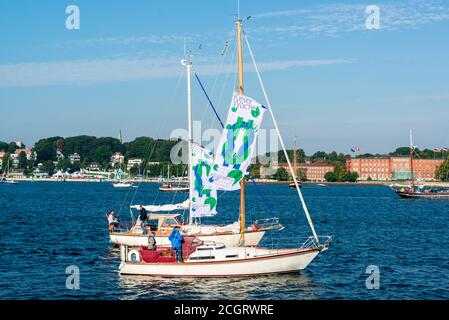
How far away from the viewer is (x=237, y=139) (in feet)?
131

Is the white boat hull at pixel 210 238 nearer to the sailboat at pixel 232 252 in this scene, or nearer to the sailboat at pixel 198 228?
the sailboat at pixel 198 228

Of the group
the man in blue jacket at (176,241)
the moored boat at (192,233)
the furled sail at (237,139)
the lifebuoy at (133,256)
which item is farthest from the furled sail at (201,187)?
the lifebuoy at (133,256)

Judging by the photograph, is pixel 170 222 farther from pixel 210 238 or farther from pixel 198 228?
pixel 210 238

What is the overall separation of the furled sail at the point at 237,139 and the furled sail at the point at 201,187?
554 centimetres

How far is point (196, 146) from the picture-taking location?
1976 inches

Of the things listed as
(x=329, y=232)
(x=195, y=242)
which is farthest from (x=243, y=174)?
A: (x=329, y=232)

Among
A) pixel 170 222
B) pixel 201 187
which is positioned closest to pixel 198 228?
pixel 170 222

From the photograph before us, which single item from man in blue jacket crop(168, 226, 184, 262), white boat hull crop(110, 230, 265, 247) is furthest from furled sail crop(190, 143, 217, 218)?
man in blue jacket crop(168, 226, 184, 262)

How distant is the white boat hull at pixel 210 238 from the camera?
149ft

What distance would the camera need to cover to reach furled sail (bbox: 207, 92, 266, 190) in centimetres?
3950

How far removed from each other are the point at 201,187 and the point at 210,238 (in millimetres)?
4537

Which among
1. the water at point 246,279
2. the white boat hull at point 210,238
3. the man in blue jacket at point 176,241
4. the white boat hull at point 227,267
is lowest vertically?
the water at point 246,279

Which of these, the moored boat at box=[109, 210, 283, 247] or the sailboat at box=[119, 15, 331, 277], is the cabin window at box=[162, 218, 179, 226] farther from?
the sailboat at box=[119, 15, 331, 277]
